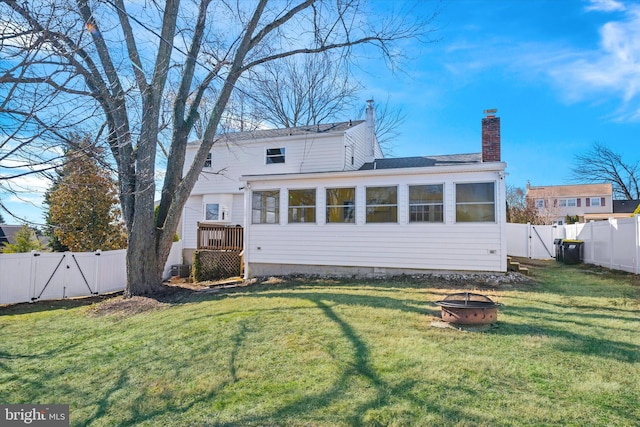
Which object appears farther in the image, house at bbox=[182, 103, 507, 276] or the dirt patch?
house at bbox=[182, 103, 507, 276]

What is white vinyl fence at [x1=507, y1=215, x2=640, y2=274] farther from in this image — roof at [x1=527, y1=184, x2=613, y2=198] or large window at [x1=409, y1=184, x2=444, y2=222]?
roof at [x1=527, y1=184, x2=613, y2=198]

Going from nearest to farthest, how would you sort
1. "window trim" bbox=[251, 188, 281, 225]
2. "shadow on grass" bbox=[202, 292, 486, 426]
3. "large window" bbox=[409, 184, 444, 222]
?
"shadow on grass" bbox=[202, 292, 486, 426] < "large window" bbox=[409, 184, 444, 222] < "window trim" bbox=[251, 188, 281, 225]

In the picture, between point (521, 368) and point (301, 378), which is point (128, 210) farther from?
point (521, 368)

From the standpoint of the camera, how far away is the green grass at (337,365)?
3.05 metres

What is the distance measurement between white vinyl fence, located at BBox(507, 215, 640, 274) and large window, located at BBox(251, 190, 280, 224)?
33.1 feet

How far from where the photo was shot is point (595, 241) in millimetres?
12484

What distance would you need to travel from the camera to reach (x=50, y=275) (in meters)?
9.99

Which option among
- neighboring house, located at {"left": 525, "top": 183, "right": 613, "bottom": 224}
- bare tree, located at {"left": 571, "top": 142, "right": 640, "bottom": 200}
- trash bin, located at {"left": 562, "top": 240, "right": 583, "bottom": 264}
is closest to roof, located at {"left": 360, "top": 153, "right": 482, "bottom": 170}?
trash bin, located at {"left": 562, "top": 240, "right": 583, "bottom": 264}

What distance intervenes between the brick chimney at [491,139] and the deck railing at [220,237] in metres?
8.81

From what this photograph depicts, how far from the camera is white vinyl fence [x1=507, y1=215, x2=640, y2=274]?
9.86m

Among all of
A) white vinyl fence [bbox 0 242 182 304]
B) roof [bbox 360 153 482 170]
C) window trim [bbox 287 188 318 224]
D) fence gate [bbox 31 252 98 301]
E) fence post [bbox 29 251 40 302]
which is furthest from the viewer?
roof [bbox 360 153 482 170]

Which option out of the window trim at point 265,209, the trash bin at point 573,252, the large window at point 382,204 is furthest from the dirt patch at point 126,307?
the trash bin at point 573,252

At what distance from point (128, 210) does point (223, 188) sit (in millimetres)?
6738

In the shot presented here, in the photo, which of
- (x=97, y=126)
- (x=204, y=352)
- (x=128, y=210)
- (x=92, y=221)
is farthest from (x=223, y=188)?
(x=204, y=352)
